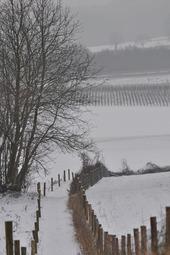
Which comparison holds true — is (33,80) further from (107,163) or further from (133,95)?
(133,95)

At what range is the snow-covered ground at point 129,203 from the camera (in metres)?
18.1

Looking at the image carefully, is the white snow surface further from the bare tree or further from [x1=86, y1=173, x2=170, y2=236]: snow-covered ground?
the bare tree

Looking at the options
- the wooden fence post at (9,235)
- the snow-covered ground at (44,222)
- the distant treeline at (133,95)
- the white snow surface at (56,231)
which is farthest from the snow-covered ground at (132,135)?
the wooden fence post at (9,235)

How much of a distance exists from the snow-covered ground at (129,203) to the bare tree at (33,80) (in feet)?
10.4

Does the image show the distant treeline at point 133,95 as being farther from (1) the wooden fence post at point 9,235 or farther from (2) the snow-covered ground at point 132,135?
(1) the wooden fence post at point 9,235

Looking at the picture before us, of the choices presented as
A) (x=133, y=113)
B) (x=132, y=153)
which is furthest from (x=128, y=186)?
(x=133, y=113)

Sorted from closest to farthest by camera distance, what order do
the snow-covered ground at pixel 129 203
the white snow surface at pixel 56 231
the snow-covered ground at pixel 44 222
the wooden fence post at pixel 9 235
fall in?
the wooden fence post at pixel 9 235, the white snow surface at pixel 56 231, the snow-covered ground at pixel 44 222, the snow-covered ground at pixel 129 203

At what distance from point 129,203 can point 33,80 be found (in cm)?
769

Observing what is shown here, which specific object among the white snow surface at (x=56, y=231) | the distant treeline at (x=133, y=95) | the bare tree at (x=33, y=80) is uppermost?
the distant treeline at (x=133, y=95)

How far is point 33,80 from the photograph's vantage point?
27453 millimetres

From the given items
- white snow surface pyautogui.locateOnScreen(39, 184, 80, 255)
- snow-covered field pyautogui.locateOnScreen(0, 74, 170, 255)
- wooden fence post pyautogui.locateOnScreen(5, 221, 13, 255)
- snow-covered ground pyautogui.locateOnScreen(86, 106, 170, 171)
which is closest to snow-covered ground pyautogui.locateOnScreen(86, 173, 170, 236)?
snow-covered field pyautogui.locateOnScreen(0, 74, 170, 255)

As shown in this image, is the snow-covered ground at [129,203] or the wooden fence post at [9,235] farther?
the snow-covered ground at [129,203]

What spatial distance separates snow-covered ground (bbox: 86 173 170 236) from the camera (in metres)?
18.1

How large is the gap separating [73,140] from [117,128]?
57.6m
